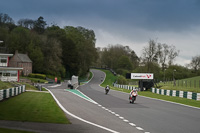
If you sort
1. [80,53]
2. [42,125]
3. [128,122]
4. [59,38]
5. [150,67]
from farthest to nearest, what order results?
[80,53] < [59,38] < [150,67] < [128,122] < [42,125]

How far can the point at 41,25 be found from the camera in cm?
12938

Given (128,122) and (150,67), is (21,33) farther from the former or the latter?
(128,122)

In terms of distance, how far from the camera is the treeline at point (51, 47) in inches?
3659

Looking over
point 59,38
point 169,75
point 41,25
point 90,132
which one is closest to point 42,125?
point 90,132

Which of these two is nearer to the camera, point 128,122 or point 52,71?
point 128,122

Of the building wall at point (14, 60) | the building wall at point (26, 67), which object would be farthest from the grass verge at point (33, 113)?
the building wall at point (14, 60)

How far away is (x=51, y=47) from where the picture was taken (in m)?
99.4

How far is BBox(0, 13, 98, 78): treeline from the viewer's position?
92950mm

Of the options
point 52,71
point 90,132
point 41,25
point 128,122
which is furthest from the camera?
point 41,25

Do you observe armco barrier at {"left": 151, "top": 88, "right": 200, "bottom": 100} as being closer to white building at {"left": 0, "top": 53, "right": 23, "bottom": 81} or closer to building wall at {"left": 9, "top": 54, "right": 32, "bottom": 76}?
white building at {"left": 0, "top": 53, "right": 23, "bottom": 81}

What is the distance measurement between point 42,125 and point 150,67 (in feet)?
237

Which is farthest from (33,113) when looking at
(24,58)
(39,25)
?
(39,25)

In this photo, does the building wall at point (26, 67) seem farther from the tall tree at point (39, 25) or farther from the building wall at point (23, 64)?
the tall tree at point (39, 25)

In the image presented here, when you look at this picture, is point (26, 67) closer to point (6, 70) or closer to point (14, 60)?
point (14, 60)
